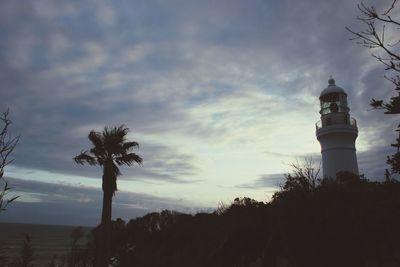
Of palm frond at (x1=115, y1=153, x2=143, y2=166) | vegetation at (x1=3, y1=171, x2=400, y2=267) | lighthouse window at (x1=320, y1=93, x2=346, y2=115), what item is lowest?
vegetation at (x1=3, y1=171, x2=400, y2=267)

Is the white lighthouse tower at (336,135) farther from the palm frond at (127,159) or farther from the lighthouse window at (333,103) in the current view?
the palm frond at (127,159)

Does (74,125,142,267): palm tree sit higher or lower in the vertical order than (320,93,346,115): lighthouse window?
lower

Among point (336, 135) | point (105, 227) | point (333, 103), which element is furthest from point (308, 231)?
point (333, 103)

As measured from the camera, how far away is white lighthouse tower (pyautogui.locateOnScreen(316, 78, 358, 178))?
2448cm

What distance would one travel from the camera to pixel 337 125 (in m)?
24.6

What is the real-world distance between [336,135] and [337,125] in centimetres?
73

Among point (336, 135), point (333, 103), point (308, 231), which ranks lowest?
point (308, 231)

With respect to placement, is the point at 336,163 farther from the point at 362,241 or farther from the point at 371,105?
the point at 371,105

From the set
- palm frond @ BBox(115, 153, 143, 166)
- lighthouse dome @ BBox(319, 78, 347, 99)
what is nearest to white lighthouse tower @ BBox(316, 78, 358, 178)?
lighthouse dome @ BBox(319, 78, 347, 99)

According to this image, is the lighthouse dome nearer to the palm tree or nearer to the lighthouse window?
the lighthouse window

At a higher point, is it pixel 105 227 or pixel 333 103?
pixel 333 103

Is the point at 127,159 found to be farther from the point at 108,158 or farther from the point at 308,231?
the point at 308,231

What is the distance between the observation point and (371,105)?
695 centimetres

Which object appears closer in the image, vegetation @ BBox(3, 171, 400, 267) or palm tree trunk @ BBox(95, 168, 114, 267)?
vegetation @ BBox(3, 171, 400, 267)
